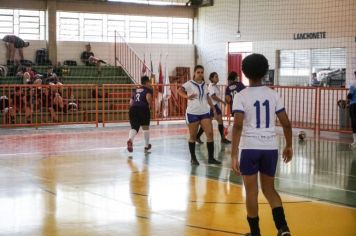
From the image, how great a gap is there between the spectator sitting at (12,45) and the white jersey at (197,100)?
14.7m

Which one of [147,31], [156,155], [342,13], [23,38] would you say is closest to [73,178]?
[156,155]

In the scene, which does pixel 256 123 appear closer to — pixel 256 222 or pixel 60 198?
pixel 256 222

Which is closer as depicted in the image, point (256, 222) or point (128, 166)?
point (256, 222)

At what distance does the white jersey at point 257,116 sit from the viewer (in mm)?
6477

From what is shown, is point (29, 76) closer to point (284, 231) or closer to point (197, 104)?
point (197, 104)

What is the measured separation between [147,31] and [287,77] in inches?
305

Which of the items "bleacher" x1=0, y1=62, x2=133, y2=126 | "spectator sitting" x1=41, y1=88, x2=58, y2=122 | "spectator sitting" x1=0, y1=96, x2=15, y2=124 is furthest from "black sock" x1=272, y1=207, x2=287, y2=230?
"spectator sitting" x1=41, y1=88, x2=58, y2=122

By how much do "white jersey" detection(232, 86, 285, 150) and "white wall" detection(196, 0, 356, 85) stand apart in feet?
56.1

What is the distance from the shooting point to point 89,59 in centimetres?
2753

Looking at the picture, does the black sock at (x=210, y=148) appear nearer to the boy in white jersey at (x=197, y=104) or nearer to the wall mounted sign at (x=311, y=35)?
the boy in white jersey at (x=197, y=104)

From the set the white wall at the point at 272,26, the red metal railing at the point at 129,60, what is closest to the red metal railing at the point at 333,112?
the white wall at the point at 272,26

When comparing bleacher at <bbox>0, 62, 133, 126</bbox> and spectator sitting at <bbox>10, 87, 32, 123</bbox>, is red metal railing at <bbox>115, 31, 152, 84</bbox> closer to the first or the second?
bleacher at <bbox>0, 62, 133, 126</bbox>

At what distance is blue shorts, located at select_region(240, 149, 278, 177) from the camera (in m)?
6.48

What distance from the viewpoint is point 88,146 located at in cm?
1625
